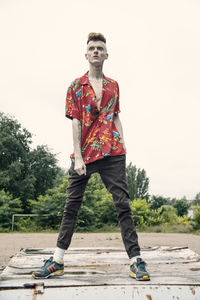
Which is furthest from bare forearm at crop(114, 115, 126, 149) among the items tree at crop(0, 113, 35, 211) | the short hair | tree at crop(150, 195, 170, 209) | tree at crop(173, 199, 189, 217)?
tree at crop(150, 195, 170, 209)

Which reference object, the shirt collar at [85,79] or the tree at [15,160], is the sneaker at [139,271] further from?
the tree at [15,160]

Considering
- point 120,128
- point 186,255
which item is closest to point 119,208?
point 120,128

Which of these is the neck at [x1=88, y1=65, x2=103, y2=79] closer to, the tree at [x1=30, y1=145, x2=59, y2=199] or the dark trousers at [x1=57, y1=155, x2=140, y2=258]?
the dark trousers at [x1=57, y1=155, x2=140, y2=258]

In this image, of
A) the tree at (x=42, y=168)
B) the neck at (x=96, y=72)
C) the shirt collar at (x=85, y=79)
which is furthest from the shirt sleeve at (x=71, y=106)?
the tree at (x=42, y=168)

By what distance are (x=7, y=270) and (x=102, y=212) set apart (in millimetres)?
11887

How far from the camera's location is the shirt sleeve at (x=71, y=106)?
2.52 metres

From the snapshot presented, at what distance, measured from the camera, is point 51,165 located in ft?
94.5

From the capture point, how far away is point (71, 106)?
2543mm

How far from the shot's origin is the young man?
2.35 metres

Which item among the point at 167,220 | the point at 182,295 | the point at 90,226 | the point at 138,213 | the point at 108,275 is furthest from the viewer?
the point at 167,220

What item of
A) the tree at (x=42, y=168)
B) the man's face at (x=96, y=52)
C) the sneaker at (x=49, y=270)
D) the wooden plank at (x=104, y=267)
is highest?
the tree at (x=42, y=168)

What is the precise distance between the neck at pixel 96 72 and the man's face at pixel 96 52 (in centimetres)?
4

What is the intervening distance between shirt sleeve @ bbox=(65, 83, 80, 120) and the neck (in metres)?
0.24

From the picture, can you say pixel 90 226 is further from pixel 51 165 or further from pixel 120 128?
pixel 51 165
